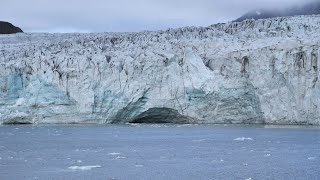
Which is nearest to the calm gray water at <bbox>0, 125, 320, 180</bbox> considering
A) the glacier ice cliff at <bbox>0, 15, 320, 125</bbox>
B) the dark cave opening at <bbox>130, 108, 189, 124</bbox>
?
the glacier ice cliff at <bbox>0, 15, 320, 125</bbox>

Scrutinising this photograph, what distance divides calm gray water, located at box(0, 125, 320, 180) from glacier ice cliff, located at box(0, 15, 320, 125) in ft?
4.45

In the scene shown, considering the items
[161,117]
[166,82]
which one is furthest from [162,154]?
[161,117]

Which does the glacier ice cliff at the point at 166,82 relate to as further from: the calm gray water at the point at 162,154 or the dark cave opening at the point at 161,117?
the calm gray water at the point at 162,154

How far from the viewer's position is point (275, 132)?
2022 centimetres

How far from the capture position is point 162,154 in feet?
45.3

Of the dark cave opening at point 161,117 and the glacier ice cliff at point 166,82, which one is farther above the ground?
the glacier ice cliff at point 166,82

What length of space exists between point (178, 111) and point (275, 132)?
16.1 ft

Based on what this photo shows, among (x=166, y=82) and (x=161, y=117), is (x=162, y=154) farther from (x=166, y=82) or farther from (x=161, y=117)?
(x=161, y=117)

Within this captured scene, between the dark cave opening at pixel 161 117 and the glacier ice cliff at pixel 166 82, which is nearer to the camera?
the glacier ice cliff at pixel 166 82

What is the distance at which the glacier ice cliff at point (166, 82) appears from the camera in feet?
73.6

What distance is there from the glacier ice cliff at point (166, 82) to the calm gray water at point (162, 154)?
1355 millimetres

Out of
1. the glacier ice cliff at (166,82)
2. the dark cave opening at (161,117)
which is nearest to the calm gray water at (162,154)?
the glacier ice cliff at (166,82)

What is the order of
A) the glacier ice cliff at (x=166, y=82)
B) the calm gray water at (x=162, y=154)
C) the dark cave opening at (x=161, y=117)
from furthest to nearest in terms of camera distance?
1. the dark cave opening at (x=161, y=117)
2. the glacier ice cliff at (x=166, y=82)
3. the calm gray water at (x=162, y=154)

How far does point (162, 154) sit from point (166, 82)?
9772 mm
